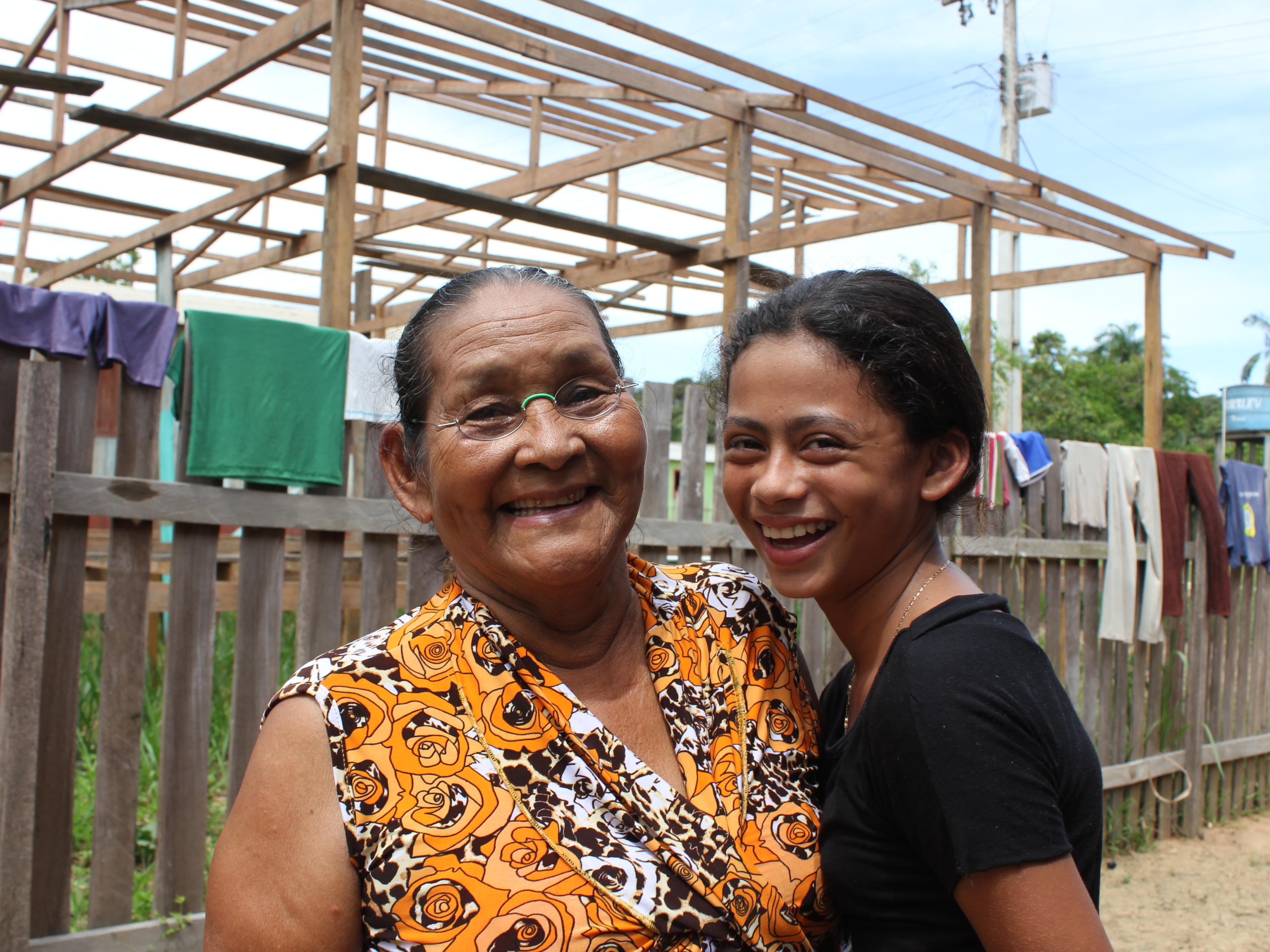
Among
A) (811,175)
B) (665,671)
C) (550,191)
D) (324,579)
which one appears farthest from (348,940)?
(811,175)

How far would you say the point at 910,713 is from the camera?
4.45ft

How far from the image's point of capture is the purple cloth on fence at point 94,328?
3.01 meters

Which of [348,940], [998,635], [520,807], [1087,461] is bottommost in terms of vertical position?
[348,940]

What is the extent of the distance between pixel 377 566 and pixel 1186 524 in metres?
5.37

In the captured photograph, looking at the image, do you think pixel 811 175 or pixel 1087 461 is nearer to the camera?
pixel 1087 461

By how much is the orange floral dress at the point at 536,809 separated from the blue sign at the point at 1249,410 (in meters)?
7.89

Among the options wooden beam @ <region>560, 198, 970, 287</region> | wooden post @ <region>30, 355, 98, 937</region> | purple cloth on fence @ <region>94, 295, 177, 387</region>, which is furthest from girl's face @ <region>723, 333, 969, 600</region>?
wooden beam @ <region>560, 198, 970, 287</region>

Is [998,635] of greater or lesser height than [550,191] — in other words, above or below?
below

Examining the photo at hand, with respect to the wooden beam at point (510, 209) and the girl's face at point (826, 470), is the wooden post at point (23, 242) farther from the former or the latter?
the girl's face at point (826, 470)

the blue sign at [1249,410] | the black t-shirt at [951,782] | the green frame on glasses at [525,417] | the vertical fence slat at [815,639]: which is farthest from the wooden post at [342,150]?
the blue sign at [1249,410]

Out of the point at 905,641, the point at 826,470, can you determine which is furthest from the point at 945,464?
the point at 905,641

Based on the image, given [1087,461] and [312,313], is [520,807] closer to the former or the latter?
[1087,461]

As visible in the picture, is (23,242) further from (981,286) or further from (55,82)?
(981,286)

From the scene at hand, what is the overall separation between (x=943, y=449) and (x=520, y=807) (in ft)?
3.11
